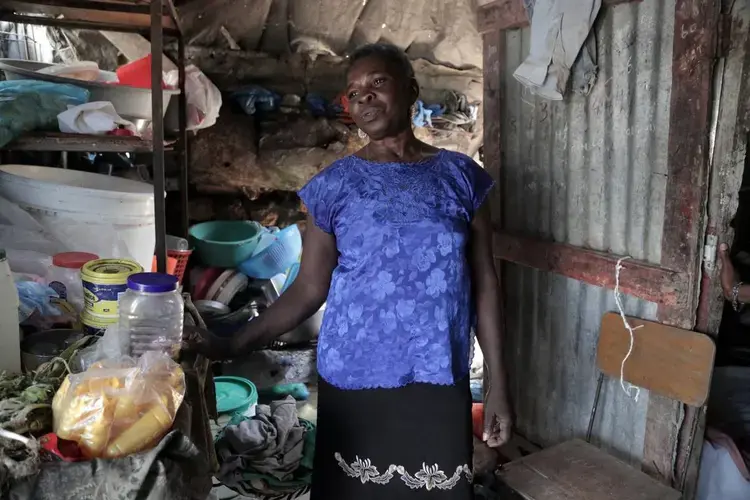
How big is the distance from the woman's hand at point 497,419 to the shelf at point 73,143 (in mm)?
1617

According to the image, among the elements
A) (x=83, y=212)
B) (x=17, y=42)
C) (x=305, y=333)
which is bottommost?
(x=305, y=333)

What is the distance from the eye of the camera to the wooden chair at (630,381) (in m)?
2.09

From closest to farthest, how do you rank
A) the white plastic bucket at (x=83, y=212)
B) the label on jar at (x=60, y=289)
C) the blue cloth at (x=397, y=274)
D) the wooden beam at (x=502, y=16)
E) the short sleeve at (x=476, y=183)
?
1. the blue cloth at (x=397, y=274)
2. the short sleeve at (x=476, y=183)
3. the label on jar at (x=60, y=289)
4. the white plastic bucket at (x=83, y=212)
5. the wooden beam at (x=502, y=16)

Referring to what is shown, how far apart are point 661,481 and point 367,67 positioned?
1.83m

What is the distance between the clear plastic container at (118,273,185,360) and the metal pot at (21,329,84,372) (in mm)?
204

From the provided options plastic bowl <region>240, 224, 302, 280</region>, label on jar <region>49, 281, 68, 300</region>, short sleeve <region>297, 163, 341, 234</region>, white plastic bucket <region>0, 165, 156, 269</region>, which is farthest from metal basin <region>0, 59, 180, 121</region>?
plastic bowl <region>240, 224, 302, 280</region>

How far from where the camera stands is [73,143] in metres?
2.23

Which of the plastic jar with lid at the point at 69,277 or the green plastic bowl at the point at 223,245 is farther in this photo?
the green plastic bowl at the point at 223,245

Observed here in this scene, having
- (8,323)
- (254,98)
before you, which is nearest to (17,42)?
(254,98)

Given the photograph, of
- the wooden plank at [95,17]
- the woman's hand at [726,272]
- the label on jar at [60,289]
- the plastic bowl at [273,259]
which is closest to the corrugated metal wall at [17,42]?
the wooden plank at [95,17]

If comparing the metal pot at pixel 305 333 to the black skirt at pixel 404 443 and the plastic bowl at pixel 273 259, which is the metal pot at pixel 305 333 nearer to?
the plastic bowl at pixel 273 259

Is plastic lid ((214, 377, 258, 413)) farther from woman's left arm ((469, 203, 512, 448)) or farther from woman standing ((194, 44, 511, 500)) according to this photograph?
woman's left arm ((469, 203, 512, 448))

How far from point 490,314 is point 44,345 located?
127 cm

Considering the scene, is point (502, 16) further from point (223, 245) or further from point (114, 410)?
point (223, 245)
